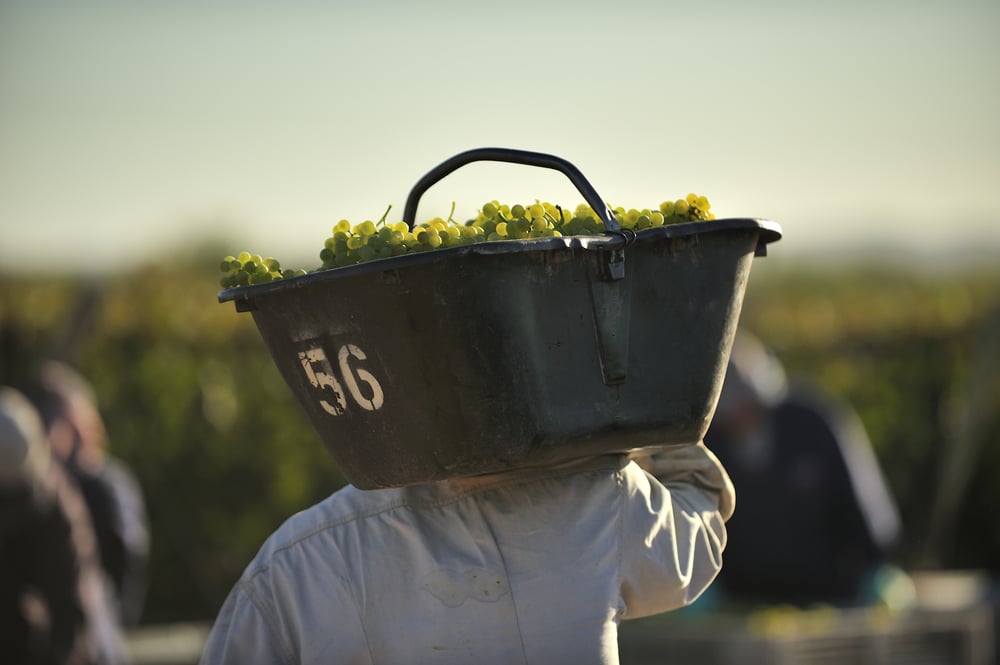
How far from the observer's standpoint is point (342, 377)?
1934 millimetres

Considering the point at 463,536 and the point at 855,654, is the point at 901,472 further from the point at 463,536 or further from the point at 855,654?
the point at 463,536

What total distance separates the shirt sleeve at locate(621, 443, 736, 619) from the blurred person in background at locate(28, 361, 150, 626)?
12.4ft

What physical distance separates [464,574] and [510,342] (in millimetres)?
436

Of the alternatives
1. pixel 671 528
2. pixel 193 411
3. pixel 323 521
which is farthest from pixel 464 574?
pixel 193 411

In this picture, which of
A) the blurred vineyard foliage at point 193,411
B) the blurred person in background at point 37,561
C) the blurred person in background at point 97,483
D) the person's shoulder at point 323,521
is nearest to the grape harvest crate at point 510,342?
the person's shoulder at point 323,521

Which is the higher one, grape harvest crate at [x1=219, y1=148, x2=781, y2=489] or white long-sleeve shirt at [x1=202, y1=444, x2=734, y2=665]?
grape harvest crate at [x1=219, y1=148, x2=781, y2=489]

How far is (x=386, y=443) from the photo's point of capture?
6.40ft

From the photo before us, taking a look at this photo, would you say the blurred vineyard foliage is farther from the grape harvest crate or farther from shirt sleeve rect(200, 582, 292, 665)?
the grape harvest crate

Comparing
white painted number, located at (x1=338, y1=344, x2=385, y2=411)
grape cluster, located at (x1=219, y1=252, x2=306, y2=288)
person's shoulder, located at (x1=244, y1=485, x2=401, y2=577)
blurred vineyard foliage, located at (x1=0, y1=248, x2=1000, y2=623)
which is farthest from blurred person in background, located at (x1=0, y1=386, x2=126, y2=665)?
white painted number, located at (x1=338, y1=344, x2=385, y2=411)

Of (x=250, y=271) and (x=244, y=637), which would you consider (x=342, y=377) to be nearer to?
(x=250, y=271)

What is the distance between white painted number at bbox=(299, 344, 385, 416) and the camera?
190 centimetres

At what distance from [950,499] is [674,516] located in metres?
6.89

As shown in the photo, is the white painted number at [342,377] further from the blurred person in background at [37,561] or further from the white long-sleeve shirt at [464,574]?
the blurred person in background at [37,561]

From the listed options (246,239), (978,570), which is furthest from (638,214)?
(246,239)
